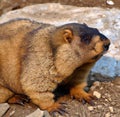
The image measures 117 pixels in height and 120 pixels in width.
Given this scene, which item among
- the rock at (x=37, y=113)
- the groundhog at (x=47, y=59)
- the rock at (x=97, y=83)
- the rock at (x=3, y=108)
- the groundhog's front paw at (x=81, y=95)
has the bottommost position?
the rock at (x=97, y=83)

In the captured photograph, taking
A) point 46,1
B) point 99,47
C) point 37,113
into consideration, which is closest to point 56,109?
point 37,113

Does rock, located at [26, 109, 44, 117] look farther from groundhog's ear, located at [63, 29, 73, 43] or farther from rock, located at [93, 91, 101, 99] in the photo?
rock, located at [93, 91, 101, 99]

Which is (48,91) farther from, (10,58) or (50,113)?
(10,58)

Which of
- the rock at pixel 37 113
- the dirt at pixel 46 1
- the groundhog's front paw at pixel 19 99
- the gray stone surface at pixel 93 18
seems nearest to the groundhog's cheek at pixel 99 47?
the rock at pixel 37 113

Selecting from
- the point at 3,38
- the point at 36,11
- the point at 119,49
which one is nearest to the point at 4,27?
the point at 3,38

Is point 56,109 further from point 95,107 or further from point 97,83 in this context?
point 97,83

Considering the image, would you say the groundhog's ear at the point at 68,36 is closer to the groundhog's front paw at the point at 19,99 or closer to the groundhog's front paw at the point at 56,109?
the groundhog's front paw at the point at 56,109

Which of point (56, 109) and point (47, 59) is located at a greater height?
point (47, 59)

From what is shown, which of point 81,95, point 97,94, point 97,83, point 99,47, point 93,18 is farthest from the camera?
point 93,18
